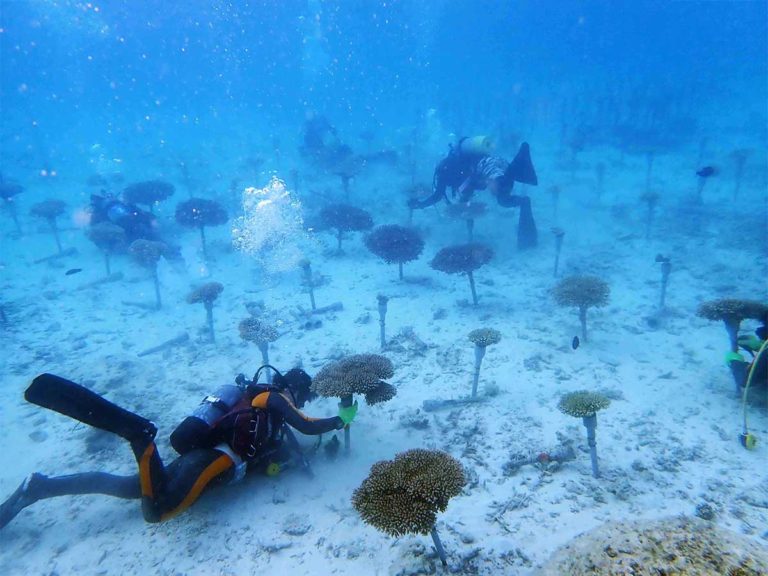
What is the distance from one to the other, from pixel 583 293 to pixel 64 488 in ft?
29.1

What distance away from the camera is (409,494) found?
3.34 metres

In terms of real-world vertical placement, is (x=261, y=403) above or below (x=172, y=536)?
above

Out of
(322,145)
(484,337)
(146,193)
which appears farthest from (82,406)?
(322,145)

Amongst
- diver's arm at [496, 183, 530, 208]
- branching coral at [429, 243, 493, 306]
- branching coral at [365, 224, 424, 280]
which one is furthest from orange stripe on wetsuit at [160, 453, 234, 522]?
diver's arm at [496, 183, 530, 208]

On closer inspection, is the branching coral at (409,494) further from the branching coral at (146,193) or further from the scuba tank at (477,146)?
the branching coral at (146,193)

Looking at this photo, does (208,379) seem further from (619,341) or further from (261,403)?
(619,341)

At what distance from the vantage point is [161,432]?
6727mm

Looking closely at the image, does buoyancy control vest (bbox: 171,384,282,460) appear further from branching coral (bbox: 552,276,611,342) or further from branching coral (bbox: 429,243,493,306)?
branching coral (bbox: 429,243,493,306)

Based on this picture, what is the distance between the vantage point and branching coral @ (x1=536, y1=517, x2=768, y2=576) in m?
2.26

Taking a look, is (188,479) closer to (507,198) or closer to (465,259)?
(465,259)

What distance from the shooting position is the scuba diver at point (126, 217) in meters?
15.1

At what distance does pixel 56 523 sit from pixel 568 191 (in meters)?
21.2

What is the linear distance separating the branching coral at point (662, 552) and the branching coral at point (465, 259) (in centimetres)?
787

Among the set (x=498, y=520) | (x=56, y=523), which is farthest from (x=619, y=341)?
Result: (x=56, y=523)
